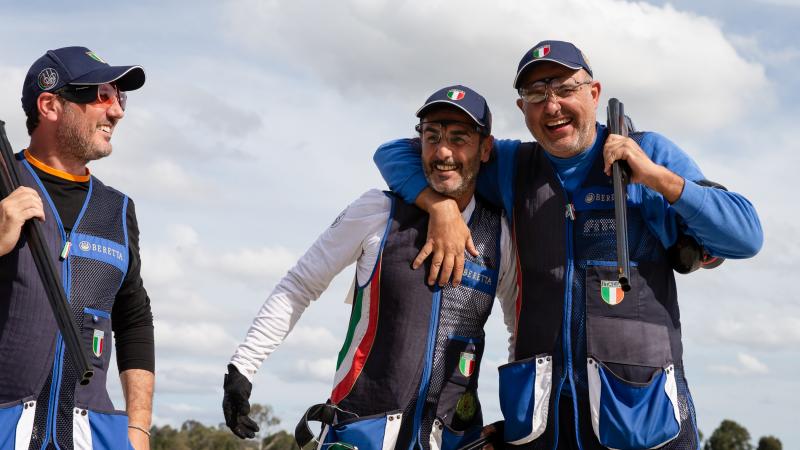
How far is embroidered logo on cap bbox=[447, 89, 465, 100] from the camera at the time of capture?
7.14 m

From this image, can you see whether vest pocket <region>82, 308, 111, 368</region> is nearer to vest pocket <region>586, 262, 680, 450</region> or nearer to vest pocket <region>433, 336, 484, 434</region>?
→ vest pocket <region>433, 336, 484, 434</region>

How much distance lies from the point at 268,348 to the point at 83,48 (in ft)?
7.58

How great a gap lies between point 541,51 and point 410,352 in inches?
84.2

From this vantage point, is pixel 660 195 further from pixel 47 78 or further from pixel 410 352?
pixel 47 78

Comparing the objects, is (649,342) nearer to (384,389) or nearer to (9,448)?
(384,389)

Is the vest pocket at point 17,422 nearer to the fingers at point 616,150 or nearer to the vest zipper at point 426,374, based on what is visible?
the vest zipper at point 426,374

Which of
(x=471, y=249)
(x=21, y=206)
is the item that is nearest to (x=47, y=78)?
(x=21, y=206)

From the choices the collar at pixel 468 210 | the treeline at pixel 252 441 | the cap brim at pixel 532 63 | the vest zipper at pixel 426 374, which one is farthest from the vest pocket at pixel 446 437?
the treeline at pixel 252 441

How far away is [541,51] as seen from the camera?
22.6ft

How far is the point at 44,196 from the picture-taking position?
630 centimetres

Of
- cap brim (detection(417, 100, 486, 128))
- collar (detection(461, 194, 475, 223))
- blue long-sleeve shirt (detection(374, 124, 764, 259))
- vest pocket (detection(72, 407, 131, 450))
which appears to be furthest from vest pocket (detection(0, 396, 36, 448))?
cap brim (detection(417, 100, 486, 128))

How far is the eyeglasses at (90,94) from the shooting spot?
6508mm

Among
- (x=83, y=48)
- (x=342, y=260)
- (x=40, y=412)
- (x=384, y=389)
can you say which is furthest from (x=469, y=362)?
(x=83, y=48)

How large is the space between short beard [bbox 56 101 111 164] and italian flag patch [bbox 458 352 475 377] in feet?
8.77
